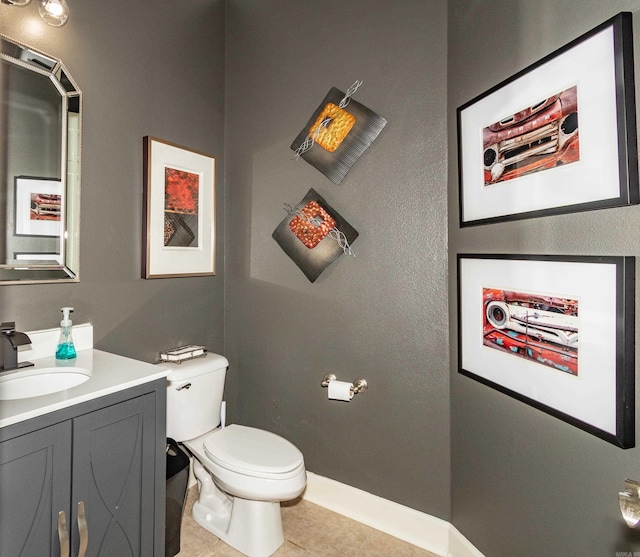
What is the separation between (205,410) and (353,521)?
37.7 inches

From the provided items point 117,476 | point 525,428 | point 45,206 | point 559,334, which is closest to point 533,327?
point 559,334

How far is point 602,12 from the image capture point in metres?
0.99

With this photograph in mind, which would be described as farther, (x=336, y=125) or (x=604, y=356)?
(x=336, y=125)

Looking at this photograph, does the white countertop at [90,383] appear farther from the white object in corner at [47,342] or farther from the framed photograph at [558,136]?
the framed photograph at [558,136]

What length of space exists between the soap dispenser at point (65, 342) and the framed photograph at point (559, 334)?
63.9 inches

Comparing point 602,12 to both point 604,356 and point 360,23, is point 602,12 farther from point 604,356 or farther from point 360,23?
point 360,23

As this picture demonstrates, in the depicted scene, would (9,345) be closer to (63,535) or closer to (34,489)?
(34,489)

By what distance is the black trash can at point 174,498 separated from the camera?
1645 mm

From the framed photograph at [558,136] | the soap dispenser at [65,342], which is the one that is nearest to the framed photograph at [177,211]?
the soap dispenser at [65,342]

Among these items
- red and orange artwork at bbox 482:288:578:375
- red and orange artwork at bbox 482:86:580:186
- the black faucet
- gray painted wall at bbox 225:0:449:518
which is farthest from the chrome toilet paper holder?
the black faucet

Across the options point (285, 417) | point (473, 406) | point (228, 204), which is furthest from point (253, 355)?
point (473, 406)

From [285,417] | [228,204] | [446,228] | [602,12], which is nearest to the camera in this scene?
[602,12]

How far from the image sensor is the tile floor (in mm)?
1725

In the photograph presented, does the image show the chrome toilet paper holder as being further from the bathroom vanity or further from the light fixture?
the light fixture
